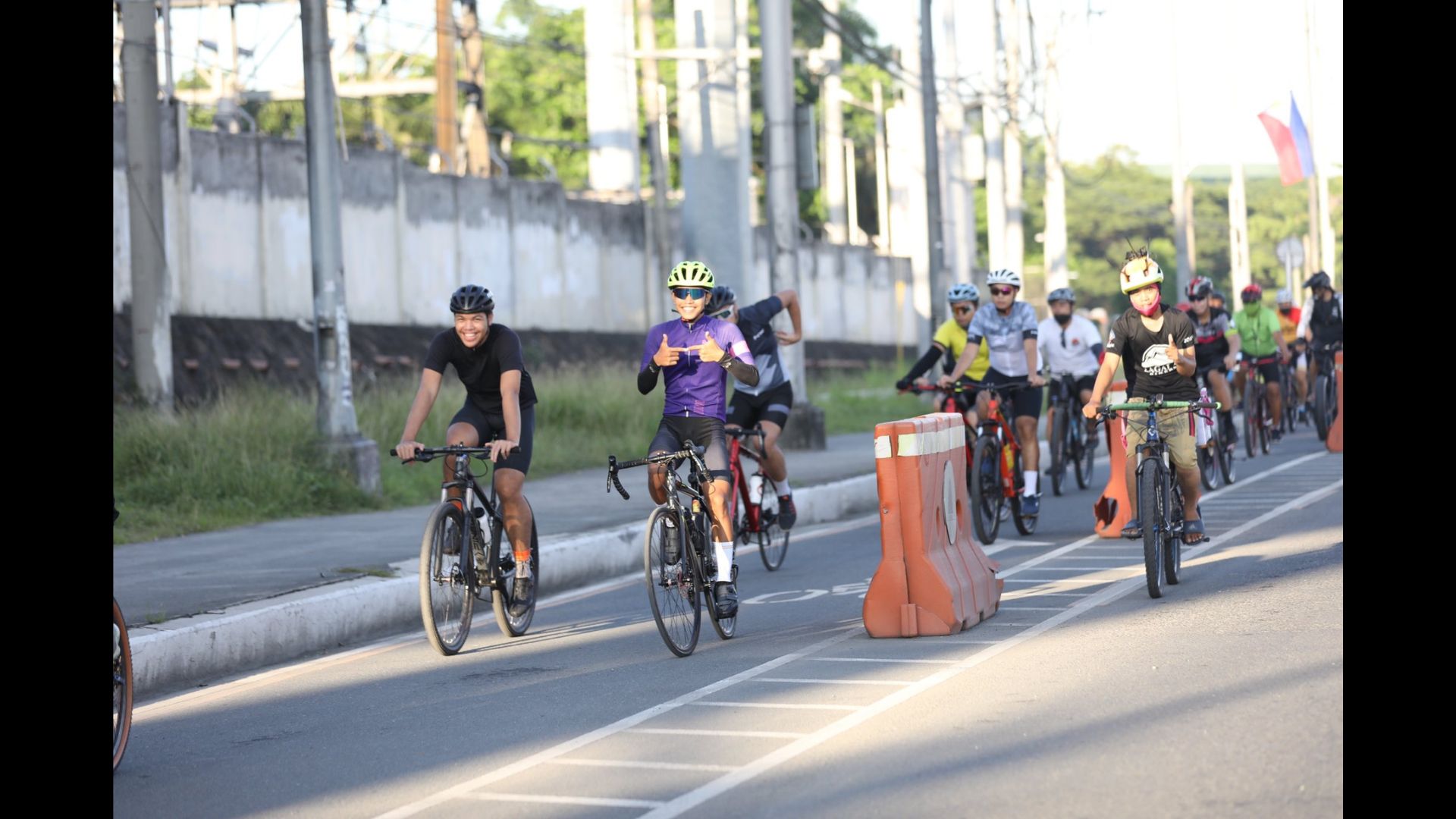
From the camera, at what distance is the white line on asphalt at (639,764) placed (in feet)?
22.4

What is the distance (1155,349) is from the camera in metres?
11.6

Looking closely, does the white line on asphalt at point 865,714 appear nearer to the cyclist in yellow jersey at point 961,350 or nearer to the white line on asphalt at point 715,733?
the white line on asphalt at point 715,733

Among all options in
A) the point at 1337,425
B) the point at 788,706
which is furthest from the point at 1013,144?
the point at 788,706

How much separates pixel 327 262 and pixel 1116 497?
6883mm

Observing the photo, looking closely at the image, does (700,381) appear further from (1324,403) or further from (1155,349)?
(1324,403)

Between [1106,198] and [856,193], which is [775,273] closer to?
[856,193]

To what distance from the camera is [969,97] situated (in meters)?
38.9

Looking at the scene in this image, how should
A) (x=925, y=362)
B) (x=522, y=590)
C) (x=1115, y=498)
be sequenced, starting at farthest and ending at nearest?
(x=925, y=362)
(x=1115, y=498)
(x=522, y=590)

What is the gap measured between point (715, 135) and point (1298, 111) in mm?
28589

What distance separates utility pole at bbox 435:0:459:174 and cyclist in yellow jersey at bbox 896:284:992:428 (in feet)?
76.8

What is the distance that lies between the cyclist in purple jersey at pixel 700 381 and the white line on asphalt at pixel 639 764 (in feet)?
9.39
